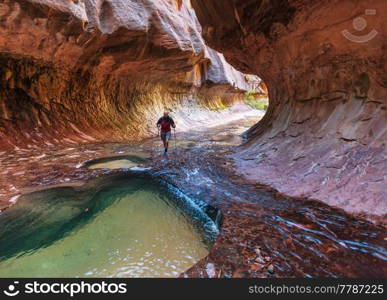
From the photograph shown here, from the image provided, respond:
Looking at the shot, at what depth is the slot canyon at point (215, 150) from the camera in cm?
264

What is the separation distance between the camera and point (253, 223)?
121 inches

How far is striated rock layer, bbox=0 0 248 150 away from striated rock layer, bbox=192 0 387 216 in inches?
129

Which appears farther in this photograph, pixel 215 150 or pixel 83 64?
Answer: pixel 83 64

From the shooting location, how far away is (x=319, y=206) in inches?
138

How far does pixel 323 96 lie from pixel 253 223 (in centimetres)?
406

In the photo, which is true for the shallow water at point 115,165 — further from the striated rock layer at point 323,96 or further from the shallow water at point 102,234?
the striated rock layer at point 323,96

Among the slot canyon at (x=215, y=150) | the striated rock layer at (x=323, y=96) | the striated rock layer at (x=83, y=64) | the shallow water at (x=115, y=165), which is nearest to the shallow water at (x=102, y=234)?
the slot canyon at (x=215, y=150)

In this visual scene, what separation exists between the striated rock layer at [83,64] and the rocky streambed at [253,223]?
3.23 m

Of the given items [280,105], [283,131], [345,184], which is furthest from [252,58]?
[345,184]

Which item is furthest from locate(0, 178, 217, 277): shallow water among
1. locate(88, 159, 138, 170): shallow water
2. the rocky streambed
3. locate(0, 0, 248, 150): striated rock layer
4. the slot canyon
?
locate(0, 0, 248, 150): striated rock layer

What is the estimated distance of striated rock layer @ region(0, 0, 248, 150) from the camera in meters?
6.93

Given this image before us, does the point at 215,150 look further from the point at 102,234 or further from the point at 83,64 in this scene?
the point at 83,64

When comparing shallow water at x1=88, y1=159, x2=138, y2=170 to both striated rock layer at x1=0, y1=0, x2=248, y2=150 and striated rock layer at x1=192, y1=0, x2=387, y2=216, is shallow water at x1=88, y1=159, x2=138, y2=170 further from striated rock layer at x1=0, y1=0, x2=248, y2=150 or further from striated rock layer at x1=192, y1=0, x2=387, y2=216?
striated rock layer at x1=0, y1=0, x2=248, y2=150

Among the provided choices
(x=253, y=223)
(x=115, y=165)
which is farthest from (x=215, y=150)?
(x=253, y=223)
